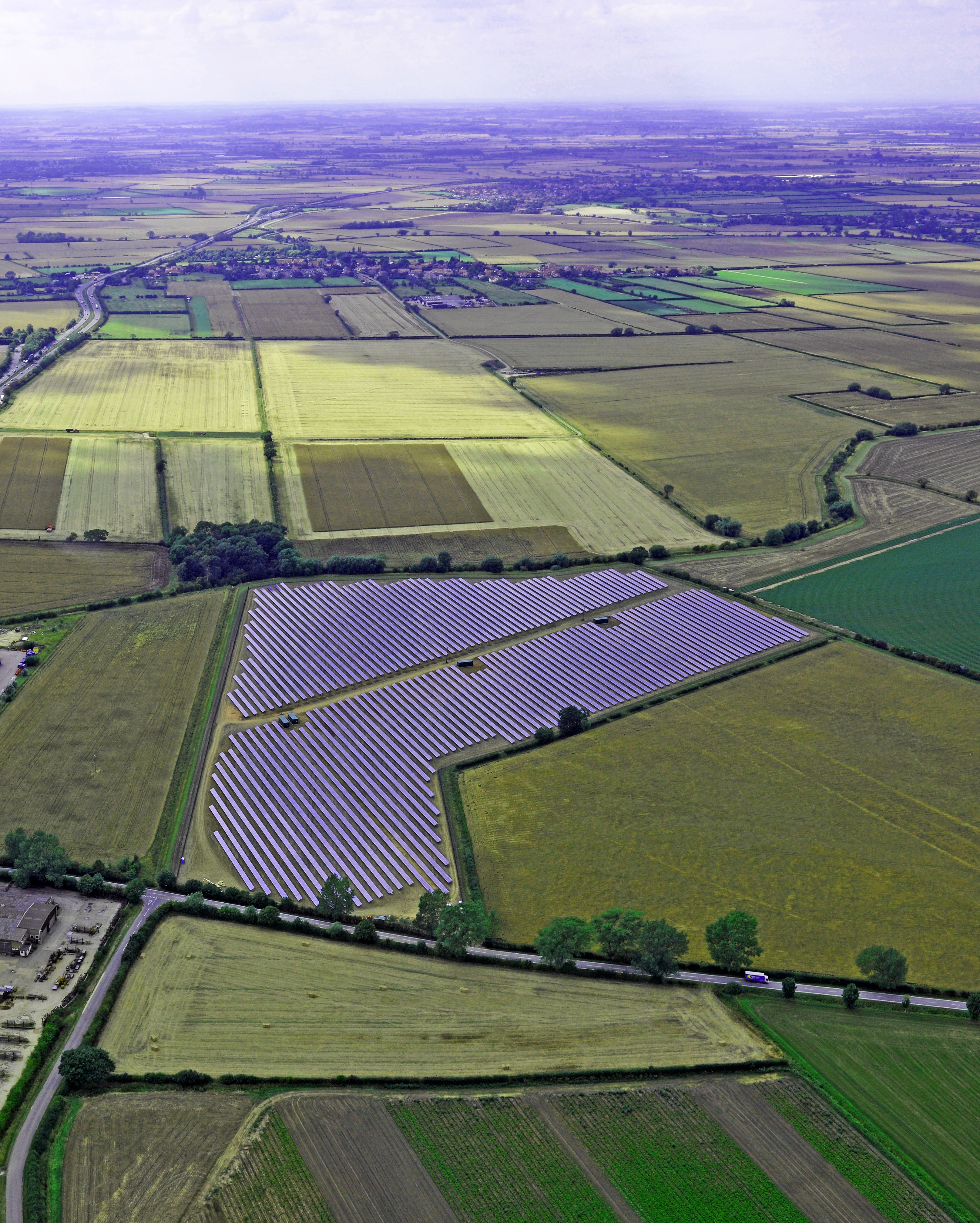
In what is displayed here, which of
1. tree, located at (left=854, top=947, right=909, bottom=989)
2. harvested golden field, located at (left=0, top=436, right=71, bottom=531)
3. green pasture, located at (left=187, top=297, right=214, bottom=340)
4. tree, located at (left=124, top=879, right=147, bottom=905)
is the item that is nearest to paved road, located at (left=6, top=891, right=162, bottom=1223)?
tree, located at (left=124, top=879, right=147, bottom=905)

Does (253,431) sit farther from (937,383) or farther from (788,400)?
(937,383)

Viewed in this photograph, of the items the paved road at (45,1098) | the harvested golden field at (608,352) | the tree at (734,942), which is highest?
the harvested golden field at (608,352)

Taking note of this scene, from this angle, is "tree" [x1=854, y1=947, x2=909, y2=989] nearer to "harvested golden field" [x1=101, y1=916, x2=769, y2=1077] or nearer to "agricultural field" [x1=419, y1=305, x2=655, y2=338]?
"harvested golden field" [x1=101, y1=916, x2=769, y2=1077]

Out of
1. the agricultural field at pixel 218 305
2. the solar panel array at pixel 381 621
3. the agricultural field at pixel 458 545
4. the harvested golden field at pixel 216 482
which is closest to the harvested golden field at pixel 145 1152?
the solar panel array at pixel 381 621

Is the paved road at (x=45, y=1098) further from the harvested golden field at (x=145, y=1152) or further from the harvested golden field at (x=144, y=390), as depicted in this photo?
the harvested golden field at (x=144, y=390)

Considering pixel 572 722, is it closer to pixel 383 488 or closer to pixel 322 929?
pixel 322 929

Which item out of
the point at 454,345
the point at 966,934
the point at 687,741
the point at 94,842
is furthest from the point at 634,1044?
the point at 454,345

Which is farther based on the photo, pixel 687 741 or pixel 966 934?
pixel 687 741
